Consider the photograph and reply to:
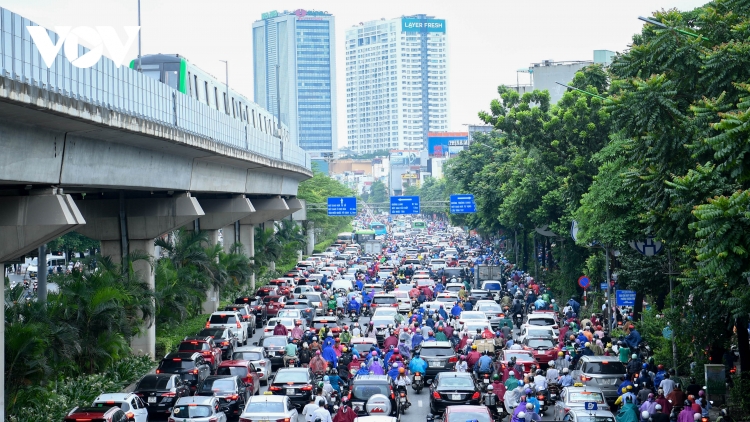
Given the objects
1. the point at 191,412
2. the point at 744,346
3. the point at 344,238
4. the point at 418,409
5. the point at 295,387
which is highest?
the point at 344,238

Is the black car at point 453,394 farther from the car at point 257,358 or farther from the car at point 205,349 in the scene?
the car at point 205,349

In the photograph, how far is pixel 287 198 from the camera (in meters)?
81.3

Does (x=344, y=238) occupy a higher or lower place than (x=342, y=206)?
lower

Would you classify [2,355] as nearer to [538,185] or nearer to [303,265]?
[538,185]

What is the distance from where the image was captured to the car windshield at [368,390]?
934 inches

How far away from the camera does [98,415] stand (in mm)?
20156

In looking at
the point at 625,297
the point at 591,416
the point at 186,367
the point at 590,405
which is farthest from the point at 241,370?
the point at 625,297

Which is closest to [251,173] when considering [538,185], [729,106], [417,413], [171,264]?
[171,264]

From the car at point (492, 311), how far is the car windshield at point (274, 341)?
8.98 meters

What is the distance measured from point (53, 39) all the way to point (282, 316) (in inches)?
875

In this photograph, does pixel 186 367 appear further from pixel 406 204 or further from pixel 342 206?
pixel 406 204

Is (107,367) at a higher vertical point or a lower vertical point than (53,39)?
lower

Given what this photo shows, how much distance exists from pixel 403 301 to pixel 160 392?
942 inches

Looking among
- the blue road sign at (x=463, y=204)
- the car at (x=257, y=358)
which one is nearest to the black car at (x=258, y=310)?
the car at (x=257, y=358)
